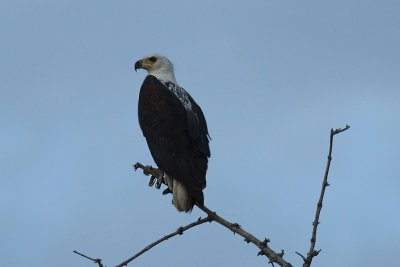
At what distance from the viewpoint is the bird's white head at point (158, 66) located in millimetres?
10312

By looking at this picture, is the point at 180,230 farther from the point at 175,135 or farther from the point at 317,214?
the point at 175,135

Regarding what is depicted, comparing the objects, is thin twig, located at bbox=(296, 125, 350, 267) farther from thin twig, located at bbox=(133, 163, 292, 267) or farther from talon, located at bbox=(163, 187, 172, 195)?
talon, located at bbox=(163, 187, 172, 195)

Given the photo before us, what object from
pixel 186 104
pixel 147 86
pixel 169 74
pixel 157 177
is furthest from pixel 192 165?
pixel 169 74

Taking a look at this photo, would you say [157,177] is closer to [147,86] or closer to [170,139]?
[170,139]

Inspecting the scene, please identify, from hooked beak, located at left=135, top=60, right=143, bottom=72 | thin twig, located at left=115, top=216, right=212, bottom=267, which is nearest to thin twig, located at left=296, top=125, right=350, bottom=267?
thin twig, located at left=115, top=216, right=212, bottom=267

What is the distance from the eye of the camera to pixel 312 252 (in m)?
3.71

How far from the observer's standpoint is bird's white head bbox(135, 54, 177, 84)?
406 inches

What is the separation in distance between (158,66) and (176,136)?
2.24 meters

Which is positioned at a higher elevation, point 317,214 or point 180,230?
point 180,230

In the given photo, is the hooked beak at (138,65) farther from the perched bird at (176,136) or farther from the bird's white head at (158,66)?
the perched bird at (176,136)

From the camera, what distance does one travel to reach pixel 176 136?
8578 mm

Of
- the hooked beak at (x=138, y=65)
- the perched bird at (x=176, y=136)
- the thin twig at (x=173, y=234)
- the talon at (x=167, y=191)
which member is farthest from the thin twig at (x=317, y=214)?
the hooked beak at (x=138, y=65)

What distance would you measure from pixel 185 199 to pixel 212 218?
→ 2.28m

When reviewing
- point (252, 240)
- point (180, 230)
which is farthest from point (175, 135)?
point (252, 240)
